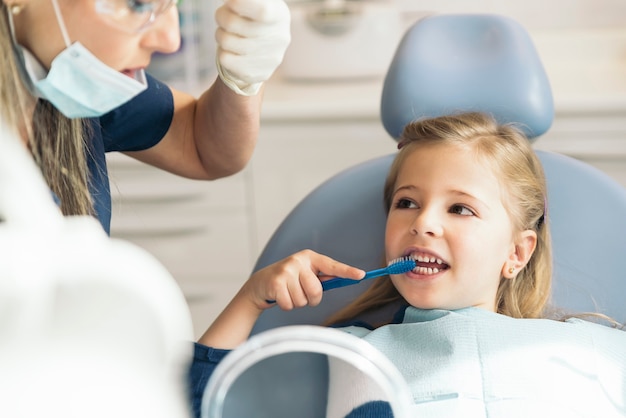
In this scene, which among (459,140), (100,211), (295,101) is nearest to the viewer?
(100,211)

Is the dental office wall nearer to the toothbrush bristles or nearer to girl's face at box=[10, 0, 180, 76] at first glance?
the toothbrush bristles

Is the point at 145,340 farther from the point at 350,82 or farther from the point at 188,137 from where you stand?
the point at 350,82

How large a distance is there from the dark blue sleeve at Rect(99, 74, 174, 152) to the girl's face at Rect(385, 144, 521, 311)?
0.35m

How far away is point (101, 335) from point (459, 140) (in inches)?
34.9

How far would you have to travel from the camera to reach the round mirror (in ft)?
1.45

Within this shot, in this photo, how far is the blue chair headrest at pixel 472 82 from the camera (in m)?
1.35

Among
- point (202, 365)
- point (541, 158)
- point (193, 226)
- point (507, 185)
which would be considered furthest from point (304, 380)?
point (193, 226)

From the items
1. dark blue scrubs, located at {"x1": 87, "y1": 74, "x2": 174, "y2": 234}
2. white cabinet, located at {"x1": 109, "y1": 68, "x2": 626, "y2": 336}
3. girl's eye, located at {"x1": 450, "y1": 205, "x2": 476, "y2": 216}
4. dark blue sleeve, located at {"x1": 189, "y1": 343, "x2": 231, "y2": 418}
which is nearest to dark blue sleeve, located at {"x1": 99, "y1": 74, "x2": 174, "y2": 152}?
dark blue scrubs, located at {"x1": 87, "y1": 74, "x2": 174, "y2": 234}

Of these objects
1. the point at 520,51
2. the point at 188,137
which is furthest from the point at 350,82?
the point at 188,137

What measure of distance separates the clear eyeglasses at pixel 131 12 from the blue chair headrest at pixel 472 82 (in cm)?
66

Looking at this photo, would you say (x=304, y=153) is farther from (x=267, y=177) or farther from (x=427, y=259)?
(x=427, y=259)

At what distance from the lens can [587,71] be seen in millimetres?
2289

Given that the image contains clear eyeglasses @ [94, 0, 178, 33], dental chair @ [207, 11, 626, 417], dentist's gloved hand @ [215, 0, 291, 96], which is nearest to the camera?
clear eyeglasses @ [94, 0, 178, 33]

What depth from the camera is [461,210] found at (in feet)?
3.77
